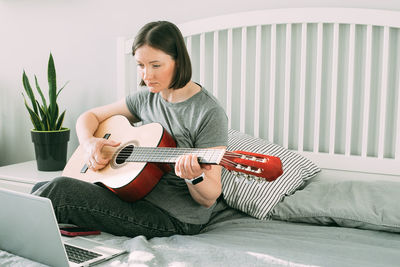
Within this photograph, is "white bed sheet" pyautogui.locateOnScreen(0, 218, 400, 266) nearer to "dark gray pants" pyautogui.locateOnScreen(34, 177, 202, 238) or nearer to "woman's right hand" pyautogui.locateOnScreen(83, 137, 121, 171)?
"dark gray pants" pyautogui.locateOnScreen(34, 177, 202, 238)

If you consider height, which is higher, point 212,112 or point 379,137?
point 212,112

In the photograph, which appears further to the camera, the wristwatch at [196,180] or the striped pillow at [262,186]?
the striped pillow at [262,186]

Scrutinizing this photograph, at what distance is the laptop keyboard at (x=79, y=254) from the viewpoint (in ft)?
3.86

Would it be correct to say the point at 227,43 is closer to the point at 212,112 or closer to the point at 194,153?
the point at 212,112

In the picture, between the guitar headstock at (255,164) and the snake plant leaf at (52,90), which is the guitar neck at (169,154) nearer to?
the guitar headstock at (255,164)

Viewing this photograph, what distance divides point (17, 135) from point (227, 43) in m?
1.48

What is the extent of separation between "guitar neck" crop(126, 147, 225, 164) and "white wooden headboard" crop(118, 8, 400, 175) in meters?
0.75

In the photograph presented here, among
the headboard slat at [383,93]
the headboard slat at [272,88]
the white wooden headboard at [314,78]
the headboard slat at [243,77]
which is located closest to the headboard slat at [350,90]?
the white wooden headboard at [314,78]

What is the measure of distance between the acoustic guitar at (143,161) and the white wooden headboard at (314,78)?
0.65 m

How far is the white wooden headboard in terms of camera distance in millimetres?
1828

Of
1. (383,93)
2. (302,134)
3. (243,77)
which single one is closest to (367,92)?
(383,93)

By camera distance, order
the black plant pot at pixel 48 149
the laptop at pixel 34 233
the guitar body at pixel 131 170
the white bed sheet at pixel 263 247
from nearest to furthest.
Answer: the laptop at pixel 34 233 → the white bed sheet at pixel 263 247 → the guitar body at pixel 131 170 → the black plant pot at pixel 48 149

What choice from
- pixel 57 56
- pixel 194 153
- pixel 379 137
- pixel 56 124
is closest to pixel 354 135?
pixel 379 137

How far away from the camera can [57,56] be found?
8.70 feet
